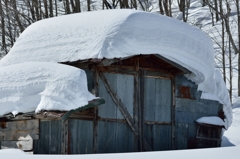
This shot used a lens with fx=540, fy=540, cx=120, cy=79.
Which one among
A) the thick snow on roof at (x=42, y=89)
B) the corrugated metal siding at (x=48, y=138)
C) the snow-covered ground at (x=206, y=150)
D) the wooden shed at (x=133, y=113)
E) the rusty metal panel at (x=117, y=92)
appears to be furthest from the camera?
the rusty metal panel at (x=117, y=92)

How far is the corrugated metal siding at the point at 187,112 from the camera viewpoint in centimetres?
1530

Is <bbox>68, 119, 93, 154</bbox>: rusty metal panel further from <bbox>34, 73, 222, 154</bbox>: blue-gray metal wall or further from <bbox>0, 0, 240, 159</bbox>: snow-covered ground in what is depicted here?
<bbox>0, 0, 240, 159</bbox>: snow-covered ground

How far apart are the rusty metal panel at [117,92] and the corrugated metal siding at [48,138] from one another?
1295 mm

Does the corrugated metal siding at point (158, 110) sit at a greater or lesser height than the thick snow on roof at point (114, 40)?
lesser

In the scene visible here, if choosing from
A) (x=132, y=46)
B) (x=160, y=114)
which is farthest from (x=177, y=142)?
(x=132, y=46)

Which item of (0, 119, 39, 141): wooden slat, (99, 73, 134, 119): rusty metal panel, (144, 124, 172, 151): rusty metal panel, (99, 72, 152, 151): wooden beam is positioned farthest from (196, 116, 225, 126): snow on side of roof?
(0, 119, 39, 141): wooden slat

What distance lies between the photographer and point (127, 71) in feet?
46.8

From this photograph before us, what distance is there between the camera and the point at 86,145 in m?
13.3

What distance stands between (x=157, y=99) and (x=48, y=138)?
3.46m

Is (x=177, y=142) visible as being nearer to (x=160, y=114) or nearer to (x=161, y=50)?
(x=160, y=114)

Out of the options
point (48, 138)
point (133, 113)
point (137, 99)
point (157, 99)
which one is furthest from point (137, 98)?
point (48, 138)

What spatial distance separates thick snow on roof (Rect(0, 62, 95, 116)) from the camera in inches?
463

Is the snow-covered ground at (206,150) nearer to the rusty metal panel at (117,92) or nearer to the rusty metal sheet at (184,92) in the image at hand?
the rusty metal sheet at (184,92)

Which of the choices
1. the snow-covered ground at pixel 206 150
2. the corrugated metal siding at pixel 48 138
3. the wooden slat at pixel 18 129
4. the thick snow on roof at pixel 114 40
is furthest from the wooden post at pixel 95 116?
the snow-covered ground at pixel 206 150
